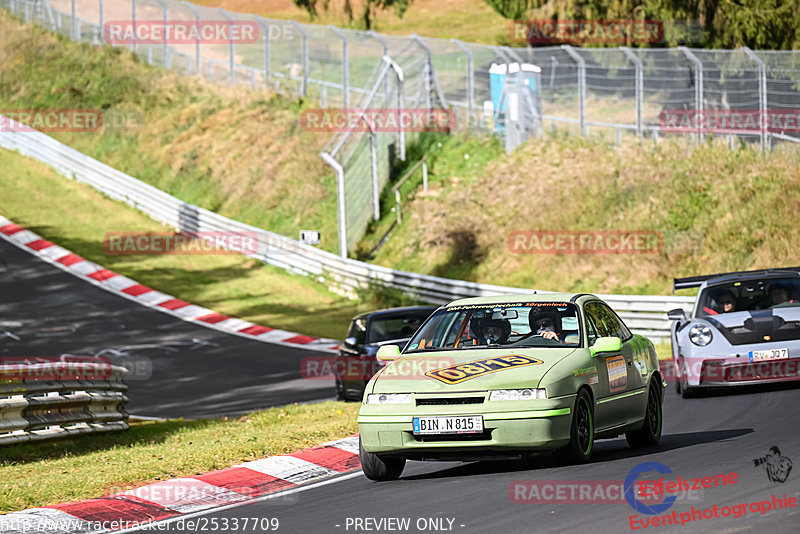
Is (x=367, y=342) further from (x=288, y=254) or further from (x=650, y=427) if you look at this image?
(x=288, y=254)

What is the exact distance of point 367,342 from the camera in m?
18.3

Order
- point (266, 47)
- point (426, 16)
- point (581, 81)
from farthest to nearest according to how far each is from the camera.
Result: point (426, 16) < point (266, 47) < point (581, 81)

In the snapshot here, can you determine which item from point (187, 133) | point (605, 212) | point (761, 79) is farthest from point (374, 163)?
point (187, 133)

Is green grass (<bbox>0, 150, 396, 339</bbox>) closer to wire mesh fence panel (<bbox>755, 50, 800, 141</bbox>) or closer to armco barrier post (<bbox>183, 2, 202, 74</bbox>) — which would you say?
armco barrier post (<bbox>183, 2, 202, 74</bbox>)

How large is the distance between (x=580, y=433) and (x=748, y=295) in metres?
6.44

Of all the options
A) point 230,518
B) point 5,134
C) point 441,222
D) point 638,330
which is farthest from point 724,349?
point 5,134

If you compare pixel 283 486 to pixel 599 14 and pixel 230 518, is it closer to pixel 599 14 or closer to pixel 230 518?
pixel 230 518

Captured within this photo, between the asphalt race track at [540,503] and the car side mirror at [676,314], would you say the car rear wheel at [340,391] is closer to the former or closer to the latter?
the car side mirror at [676,314]

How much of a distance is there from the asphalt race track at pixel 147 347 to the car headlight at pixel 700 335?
7107mm

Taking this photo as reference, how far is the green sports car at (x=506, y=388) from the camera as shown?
8523 millimetres

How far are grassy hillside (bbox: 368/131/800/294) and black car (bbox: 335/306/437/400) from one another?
11.1 meters

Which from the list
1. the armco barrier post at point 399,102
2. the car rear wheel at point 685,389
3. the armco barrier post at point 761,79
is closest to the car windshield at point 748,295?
the car rear wheel at point 685,389

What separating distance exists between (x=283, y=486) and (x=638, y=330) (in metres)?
15.8

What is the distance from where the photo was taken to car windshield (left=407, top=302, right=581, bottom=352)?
31.6 feet
